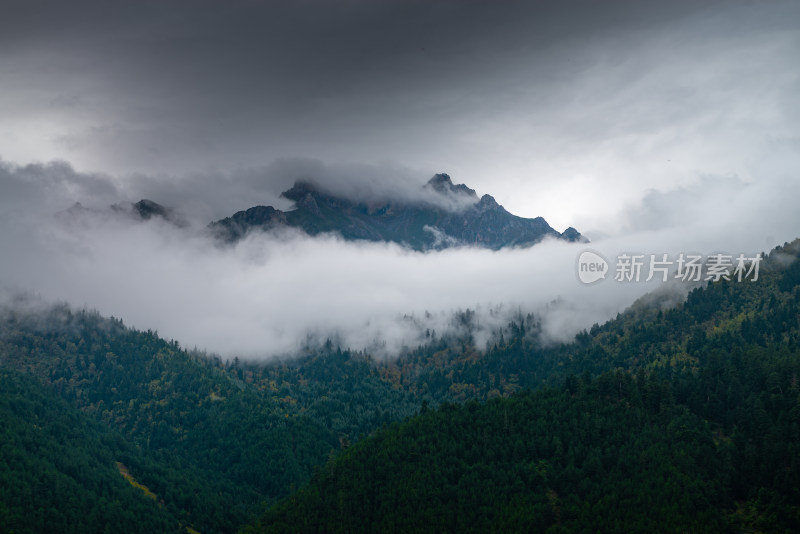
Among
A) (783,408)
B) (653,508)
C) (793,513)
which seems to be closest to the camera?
(793,513)

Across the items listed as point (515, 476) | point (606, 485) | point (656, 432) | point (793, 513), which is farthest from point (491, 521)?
point (793, 513)

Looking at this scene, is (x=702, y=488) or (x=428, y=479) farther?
(x=428, y=479)

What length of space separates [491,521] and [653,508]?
141ft

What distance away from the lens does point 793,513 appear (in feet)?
480

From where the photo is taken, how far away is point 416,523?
593 feet

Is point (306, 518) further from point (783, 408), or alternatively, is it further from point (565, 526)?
point (783, 408)

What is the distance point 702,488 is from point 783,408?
45020 millimetres

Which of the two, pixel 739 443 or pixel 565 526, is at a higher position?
pixel 739 443

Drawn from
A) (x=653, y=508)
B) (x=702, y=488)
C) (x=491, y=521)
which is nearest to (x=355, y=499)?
(x=491, y=521)

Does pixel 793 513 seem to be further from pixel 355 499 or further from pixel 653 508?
pixel 355 499

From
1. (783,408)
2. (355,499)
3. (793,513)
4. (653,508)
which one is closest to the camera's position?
(793,513)

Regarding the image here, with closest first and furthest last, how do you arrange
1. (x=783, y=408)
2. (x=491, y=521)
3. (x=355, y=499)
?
1. (x=491, y=521)
2. (x=783, y=408)
3. (x=355, y=499)

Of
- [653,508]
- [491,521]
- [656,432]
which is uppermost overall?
[656,432]

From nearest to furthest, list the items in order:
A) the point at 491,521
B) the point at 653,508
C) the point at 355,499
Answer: the point at 653,508 → the point at 491,521 → the point at 355,499
